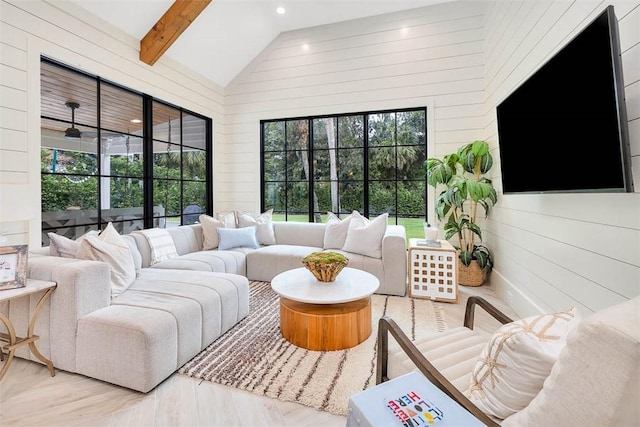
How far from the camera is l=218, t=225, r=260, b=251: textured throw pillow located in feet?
12.7

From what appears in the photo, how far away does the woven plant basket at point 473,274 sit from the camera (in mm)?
3562

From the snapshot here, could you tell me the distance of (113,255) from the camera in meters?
2.25

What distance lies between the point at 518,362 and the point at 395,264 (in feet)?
8.17

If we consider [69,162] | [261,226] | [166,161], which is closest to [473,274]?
[261,226]

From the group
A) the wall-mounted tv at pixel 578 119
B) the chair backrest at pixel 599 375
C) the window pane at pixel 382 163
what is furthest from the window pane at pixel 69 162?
the wall-mounted tv at pixel 578 119

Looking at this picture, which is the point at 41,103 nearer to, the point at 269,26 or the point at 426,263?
the point at 269,26

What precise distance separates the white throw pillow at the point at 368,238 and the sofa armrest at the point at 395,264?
13 cm

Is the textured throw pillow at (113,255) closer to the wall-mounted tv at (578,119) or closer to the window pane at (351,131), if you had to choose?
the wall-mounted tv at (578,119)

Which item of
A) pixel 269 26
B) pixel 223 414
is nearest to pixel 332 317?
pixel 223 414

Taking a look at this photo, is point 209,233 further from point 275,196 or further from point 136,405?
point 136,405

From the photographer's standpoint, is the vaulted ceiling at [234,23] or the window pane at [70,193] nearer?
the window pane at [70,193]

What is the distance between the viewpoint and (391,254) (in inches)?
131

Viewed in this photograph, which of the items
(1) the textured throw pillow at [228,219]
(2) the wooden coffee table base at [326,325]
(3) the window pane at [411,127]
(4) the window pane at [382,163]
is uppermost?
(3) the window pane at [411,127]

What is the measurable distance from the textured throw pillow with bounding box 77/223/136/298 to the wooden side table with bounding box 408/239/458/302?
2667mm
